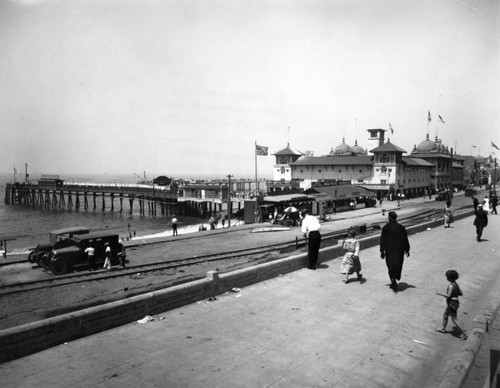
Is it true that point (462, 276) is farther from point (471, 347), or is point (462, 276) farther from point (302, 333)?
point (302, 333)

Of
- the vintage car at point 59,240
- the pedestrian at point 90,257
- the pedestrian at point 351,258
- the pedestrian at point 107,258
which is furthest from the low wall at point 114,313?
the vintage car at point 59,240

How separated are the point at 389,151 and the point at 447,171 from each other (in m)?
29.7

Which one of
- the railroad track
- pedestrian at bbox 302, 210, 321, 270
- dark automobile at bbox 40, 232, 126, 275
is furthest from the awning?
pedestrian at bbox 302, 210, 321, 270

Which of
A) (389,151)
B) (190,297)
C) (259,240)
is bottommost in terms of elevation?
(259,240)

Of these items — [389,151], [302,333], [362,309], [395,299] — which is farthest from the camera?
[389,151]

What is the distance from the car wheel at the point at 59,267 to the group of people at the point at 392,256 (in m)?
12.0

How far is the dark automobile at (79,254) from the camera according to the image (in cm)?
1732

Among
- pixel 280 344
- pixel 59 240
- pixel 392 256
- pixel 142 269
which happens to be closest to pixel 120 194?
pixel 59 240

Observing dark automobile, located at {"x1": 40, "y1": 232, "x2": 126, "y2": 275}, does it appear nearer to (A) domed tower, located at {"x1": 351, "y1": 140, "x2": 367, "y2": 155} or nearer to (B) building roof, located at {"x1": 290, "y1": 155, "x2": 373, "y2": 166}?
(B) building roof, located at {"x1": 290, "y1": 155, "x2": 373, "y2": 166}

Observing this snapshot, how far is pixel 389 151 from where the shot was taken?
69312 millimetres

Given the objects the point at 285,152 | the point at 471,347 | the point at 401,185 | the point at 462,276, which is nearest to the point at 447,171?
the point at 401,185

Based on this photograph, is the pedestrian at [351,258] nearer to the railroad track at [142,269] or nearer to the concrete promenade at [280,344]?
the concrete promenade at [280,344]

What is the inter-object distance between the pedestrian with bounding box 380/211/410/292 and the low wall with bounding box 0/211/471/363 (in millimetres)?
2673

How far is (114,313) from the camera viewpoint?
652 centimetres
